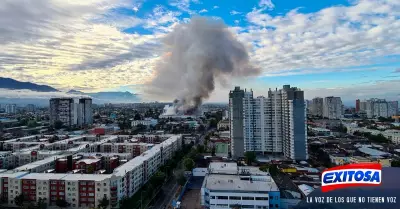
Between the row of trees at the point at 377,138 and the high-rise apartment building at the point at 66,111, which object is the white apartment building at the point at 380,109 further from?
the high-rise apartment building at the point at 66,111

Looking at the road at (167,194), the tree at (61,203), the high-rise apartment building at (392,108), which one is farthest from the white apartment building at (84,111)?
the high-rise apartment building at (392,108)

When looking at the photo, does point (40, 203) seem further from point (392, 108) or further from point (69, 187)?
point (392, 108)

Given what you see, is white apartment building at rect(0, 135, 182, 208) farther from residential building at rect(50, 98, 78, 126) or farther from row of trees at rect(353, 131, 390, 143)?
residential building at rect(50, 98, 78, 126)

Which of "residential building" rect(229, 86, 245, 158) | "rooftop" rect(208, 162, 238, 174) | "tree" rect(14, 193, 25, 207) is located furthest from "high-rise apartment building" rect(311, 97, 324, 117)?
"tree" rect(14, 193, 25, 207)

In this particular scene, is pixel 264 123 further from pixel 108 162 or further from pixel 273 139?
pixel 108 162

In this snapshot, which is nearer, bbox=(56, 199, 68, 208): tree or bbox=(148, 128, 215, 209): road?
bbox=(56, 199, 68, 208): tree

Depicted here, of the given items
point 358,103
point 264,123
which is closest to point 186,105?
point 264,123
